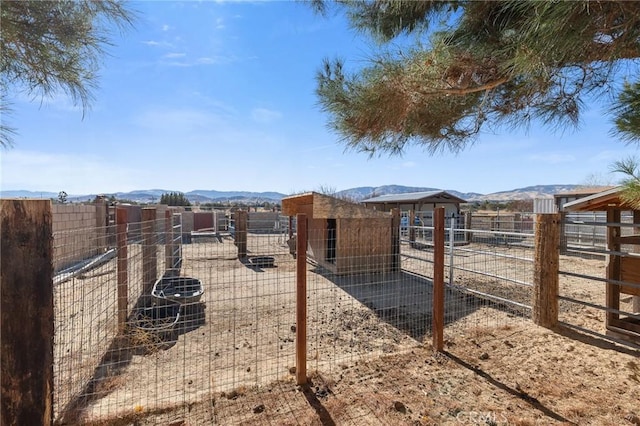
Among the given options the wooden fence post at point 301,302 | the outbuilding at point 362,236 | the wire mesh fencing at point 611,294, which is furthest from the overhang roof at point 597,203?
the outbuilding at point 362,236

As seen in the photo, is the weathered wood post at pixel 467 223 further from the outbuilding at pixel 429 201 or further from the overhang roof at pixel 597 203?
the overhang roof at pixel 597 203

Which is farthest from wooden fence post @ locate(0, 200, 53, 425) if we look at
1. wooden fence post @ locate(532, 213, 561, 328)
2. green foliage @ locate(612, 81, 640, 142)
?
wooden fence post @ locate(532, 213, 561, 328)

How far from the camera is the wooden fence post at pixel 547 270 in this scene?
396cm

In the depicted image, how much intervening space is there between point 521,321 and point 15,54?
5832 mm

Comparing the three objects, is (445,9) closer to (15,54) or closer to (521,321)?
(15,54)

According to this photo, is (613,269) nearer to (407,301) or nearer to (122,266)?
(407,301)

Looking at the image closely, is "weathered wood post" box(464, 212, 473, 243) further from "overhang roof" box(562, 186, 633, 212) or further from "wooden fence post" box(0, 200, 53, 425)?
"wooden fence post" box(0, 200, 53, 425)

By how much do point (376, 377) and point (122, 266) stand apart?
307 cm

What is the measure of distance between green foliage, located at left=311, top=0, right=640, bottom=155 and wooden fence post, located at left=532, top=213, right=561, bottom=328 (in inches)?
54.1

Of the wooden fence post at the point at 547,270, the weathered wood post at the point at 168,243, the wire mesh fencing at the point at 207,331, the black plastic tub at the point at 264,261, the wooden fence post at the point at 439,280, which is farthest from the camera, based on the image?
the black plastic tub at the point at 264,261

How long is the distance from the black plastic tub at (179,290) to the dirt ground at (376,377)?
0.39m

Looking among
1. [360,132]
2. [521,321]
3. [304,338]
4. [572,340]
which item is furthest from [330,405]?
[521,321]

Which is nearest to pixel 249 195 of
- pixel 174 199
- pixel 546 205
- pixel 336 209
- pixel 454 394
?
pixel 174 199

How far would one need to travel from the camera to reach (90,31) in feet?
9.08
